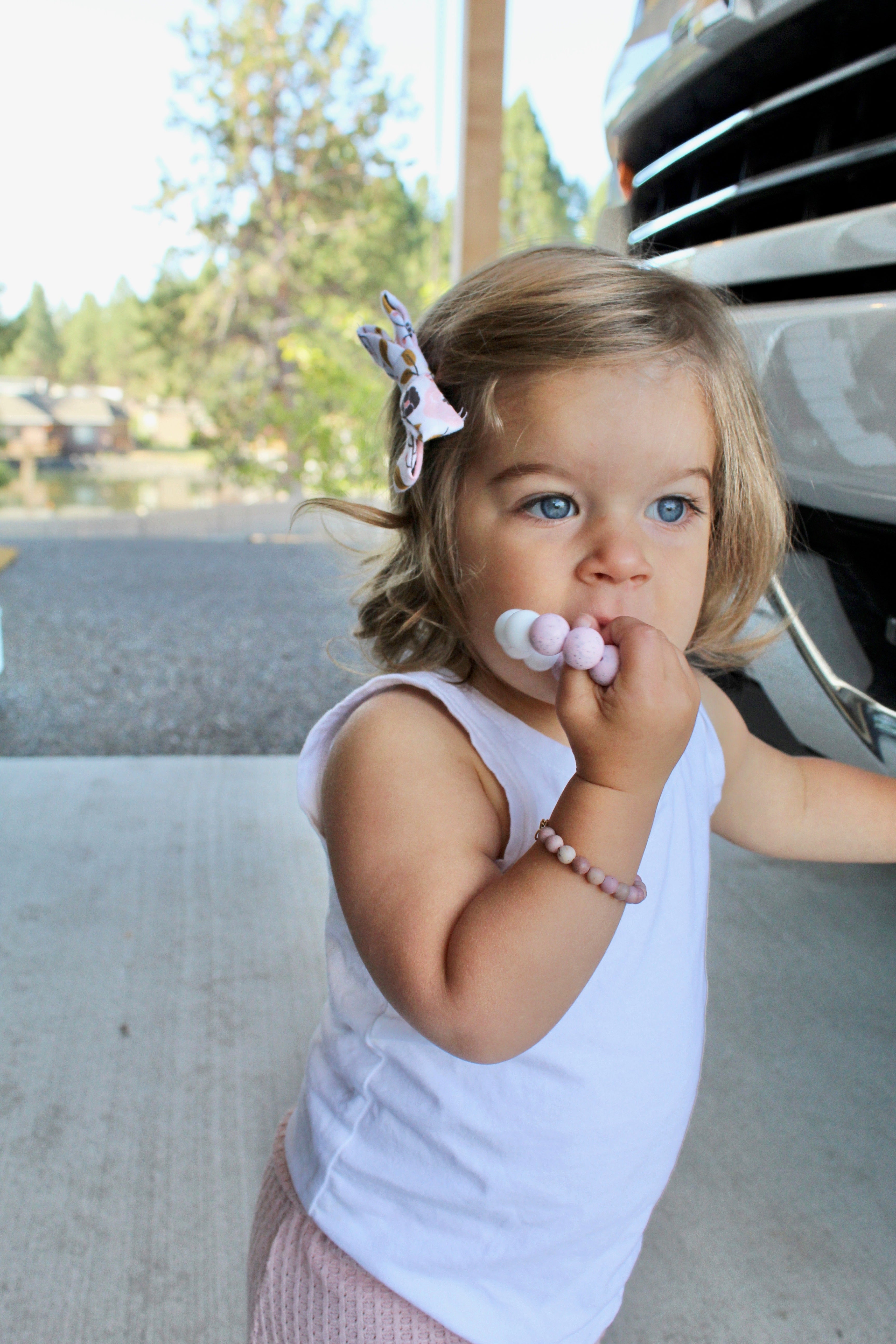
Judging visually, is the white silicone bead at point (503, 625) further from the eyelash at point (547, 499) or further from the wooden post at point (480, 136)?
the wooden post at point (480, 136)

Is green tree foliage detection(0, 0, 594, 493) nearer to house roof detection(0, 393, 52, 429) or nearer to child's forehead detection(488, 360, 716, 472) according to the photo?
house roof detection(0, 393, 52, 429)

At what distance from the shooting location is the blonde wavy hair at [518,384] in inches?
28.5

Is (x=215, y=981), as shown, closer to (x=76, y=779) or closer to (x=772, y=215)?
(x=76, y=779)

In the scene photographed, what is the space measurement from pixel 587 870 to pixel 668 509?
0.88ft

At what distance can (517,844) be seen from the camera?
0.72 meters

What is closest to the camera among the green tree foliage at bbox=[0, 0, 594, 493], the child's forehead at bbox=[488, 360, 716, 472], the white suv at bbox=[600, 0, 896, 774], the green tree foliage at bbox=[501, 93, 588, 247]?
the child's forehead at bbox=[488, 360, 716, 472]

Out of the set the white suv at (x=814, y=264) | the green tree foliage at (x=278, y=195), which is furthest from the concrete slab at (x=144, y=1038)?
the green tree foliage at (x=278, y=195)

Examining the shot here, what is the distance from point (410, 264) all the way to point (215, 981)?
374 inches

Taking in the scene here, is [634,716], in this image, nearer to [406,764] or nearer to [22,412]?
[406,764]

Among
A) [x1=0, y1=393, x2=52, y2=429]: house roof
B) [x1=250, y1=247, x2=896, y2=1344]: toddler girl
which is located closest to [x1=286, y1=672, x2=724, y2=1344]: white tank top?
[x1=250, y1=247, x2=896, y2=1344]: toddler girl

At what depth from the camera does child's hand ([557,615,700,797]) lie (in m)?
0.59

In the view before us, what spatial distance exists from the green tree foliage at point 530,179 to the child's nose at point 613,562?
8315 millimetres

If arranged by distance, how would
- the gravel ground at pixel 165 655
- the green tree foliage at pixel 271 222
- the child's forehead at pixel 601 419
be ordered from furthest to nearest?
the green tree foliage at pixel 271 222 < the gravel ground at pixel 165 655 < the child's forehead at pixel 601 419

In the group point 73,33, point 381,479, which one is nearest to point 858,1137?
point 381,479
